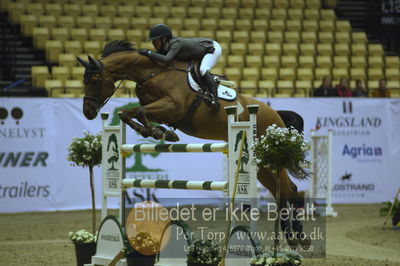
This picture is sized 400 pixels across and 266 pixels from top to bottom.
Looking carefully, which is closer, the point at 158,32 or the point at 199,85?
the point at 158,32

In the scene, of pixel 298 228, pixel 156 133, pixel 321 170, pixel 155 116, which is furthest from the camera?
pixel 321 170

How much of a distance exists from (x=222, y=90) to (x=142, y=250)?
5.95 ft

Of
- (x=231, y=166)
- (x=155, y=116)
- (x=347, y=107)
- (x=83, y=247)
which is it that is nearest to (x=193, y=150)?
(x=231, y=166)

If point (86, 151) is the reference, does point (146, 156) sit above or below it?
below

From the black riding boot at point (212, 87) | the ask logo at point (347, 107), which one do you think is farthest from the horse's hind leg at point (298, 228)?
the ask logo at point (347, 107)

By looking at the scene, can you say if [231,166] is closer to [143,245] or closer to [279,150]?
[279,150]

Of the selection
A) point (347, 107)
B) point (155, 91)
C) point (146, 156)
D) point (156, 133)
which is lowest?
point (146, 156)

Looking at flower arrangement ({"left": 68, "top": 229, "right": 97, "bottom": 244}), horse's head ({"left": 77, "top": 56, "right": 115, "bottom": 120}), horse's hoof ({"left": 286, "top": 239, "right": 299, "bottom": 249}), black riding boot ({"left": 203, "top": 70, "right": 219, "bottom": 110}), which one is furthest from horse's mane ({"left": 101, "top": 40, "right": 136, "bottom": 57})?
horse's hoof ({"left": 286, "top": 239, "right": 299, "bottom": 249})

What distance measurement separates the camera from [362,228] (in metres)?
9.17

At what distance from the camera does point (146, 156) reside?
10938 millimetres

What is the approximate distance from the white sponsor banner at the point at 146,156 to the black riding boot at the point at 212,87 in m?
4.61

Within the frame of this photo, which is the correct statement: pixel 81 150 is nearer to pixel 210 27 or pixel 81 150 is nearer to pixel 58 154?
pixel 58 154

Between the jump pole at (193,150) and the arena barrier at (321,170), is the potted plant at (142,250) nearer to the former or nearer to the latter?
the jump pole at (193,150)

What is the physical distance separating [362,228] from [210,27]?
6685 millimetres
